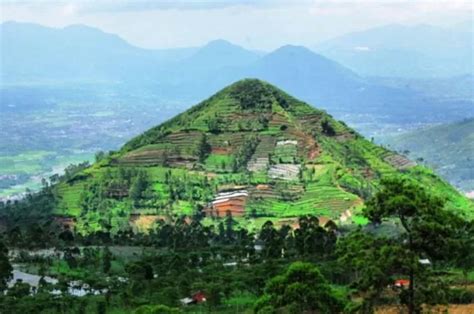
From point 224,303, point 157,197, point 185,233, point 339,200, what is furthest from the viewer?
point 157,197

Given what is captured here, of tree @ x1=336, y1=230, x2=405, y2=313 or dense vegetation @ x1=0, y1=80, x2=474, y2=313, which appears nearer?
tree @ x1=336, y1=230, x2=405, y2=313

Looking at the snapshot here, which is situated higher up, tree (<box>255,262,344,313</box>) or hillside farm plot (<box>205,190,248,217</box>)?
tree (<box>255,262,344,313</box>)

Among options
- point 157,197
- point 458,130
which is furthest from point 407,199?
point 458,130

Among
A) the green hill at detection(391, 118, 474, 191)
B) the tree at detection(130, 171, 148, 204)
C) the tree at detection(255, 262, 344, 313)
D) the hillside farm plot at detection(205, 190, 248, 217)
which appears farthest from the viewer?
the green hill at detection(391, 118, 474, 191)

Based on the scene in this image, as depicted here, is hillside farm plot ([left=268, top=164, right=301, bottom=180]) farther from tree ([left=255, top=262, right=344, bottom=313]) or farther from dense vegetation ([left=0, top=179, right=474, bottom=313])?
tree ([left=255, top=262, right=344, bottom=313])

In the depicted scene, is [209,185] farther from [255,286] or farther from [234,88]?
[255,286]

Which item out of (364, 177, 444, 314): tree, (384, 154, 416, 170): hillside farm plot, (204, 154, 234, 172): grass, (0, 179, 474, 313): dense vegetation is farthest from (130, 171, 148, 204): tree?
(364, 177, 444, 314): tree
